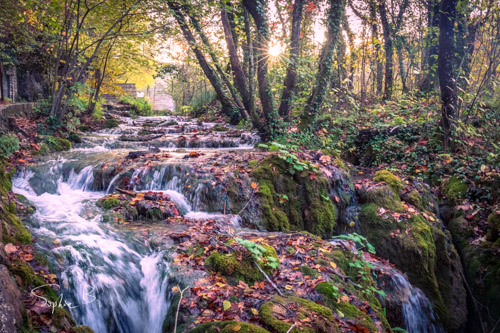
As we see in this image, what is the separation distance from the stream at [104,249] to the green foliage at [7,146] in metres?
0.62

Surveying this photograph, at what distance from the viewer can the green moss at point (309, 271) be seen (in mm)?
3588

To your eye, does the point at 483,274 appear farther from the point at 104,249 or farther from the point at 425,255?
the point at 104,249

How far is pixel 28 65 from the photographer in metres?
16.0

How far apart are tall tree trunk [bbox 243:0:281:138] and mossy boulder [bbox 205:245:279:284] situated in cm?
655

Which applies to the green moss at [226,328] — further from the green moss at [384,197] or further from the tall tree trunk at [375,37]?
the tall tree trunk at [375,37]

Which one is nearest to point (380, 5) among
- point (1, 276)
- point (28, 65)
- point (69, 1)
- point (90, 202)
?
point (69, 1)

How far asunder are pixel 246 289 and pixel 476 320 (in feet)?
16.3

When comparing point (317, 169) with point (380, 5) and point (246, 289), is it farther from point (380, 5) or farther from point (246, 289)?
point (380, 5)

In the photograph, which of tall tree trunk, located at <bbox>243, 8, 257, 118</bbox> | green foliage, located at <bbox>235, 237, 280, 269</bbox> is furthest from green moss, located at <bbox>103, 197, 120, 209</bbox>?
tall tree trunk, located at <bbox>243, 8, 257, 118</bbox>

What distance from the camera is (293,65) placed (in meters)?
9.69

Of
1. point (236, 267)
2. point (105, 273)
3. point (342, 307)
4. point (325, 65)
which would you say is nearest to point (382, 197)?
point (342, 307)

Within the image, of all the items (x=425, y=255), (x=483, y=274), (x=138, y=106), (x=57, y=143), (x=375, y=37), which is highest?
(x=375, y=37)

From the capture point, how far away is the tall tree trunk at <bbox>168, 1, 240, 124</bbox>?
34.5 ft

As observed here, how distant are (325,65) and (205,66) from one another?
235 inches
